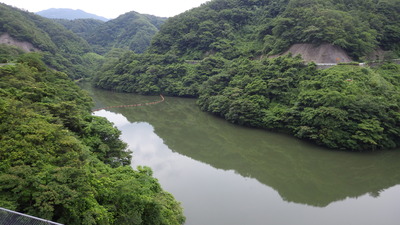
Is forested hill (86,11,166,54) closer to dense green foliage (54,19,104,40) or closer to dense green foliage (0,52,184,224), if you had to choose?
dense green foliage (54,19,104,40)

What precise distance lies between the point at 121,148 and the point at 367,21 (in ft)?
93.3

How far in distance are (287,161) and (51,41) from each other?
190ft

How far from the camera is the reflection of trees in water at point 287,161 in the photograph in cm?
1320

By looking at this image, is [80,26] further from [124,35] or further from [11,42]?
[11,42]

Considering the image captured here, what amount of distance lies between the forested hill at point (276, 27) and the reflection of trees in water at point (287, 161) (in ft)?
41.4

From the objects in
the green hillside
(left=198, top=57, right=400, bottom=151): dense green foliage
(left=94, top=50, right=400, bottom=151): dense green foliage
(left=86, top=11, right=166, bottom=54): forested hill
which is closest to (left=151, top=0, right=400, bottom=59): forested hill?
the green hillside

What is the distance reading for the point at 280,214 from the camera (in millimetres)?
10984

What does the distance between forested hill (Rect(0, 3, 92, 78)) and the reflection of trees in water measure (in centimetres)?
3534

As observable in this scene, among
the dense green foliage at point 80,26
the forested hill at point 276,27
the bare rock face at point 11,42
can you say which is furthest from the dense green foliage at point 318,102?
the dense green foliage at point 80,26

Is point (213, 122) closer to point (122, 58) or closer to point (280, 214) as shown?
Result: point (280, 214)

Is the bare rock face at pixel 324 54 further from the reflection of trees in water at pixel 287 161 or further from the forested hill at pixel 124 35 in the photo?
the forested hill at pixel 124 35

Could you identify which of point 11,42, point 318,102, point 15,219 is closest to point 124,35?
point 11,42

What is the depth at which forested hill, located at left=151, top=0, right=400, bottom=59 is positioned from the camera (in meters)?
26.4

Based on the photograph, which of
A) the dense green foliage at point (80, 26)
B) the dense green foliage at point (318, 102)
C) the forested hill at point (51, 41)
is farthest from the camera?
the dense green foliage at point (80, 26)
